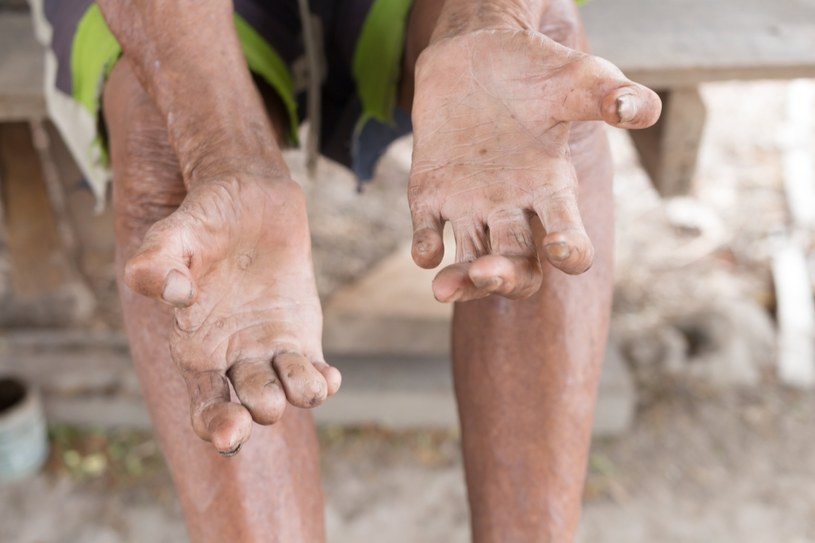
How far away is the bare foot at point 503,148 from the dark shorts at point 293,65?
295 millimetres

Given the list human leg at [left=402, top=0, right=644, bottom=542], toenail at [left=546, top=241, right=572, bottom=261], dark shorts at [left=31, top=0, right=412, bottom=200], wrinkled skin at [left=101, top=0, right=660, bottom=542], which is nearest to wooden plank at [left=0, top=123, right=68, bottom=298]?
dark shorts at [left=31, top=0, right=412, bottom=200]

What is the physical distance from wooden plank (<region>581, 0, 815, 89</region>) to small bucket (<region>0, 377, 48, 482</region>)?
141 centimetres

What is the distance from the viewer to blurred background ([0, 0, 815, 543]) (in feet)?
5.65

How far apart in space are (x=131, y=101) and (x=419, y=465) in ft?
3.86

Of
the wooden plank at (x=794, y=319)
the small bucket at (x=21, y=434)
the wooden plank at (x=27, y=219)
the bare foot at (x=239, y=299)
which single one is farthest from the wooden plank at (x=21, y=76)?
the wooden plank at (x=794, y=319)

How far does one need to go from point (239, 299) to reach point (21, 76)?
92cm

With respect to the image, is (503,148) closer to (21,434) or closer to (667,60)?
(667,60)

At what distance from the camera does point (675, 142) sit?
1.82 meters

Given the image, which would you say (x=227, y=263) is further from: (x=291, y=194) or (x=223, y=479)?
(x=223, y=479)

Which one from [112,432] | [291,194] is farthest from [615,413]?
[291,194]

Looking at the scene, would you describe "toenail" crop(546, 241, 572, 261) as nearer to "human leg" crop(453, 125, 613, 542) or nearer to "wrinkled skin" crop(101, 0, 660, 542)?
"wrinkled skin" crop(101, 0, 660, 542)

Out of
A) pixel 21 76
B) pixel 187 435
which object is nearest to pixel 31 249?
pixel 21 76

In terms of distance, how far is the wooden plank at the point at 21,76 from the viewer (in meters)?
1.55

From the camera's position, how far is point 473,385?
1.14 meters
